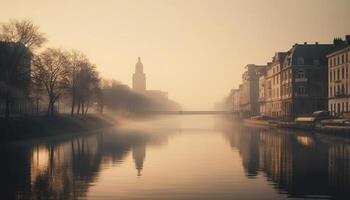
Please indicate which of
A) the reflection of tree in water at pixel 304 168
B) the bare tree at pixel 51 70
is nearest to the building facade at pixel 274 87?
the bare tree at pixel 51 70

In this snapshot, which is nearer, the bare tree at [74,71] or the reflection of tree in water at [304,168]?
the reflection of tree in water at [304,168]

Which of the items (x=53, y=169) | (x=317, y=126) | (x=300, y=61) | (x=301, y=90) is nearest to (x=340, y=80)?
(x=301, y=90)

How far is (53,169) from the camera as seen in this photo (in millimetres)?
34125

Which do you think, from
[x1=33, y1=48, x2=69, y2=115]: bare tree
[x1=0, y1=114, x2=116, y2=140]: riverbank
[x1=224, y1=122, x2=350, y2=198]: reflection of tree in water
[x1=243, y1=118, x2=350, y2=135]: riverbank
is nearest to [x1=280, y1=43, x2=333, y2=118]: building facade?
[x1=243, y1=118, x2=350, y2=135]: riverbank

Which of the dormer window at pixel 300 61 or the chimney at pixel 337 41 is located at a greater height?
the chimney at pixel 337 41

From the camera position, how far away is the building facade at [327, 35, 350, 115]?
90812 millimetres

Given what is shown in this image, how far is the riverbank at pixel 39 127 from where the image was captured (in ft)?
194

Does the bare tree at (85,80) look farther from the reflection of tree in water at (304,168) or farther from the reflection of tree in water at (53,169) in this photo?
the reflection of tree in water at (304,168)

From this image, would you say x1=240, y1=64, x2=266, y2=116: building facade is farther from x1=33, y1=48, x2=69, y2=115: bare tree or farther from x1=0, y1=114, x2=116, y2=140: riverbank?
x1=33, y1=48, x2=69, y2=115: bare tree

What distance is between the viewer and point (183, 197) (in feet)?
76.9

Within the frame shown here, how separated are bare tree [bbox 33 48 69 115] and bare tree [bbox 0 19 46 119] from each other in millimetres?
8134

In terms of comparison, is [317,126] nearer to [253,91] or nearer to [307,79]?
[307,79]

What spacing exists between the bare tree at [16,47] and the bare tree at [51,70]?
8134mm

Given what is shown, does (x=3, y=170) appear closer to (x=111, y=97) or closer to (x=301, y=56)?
(x=301, y=56)
